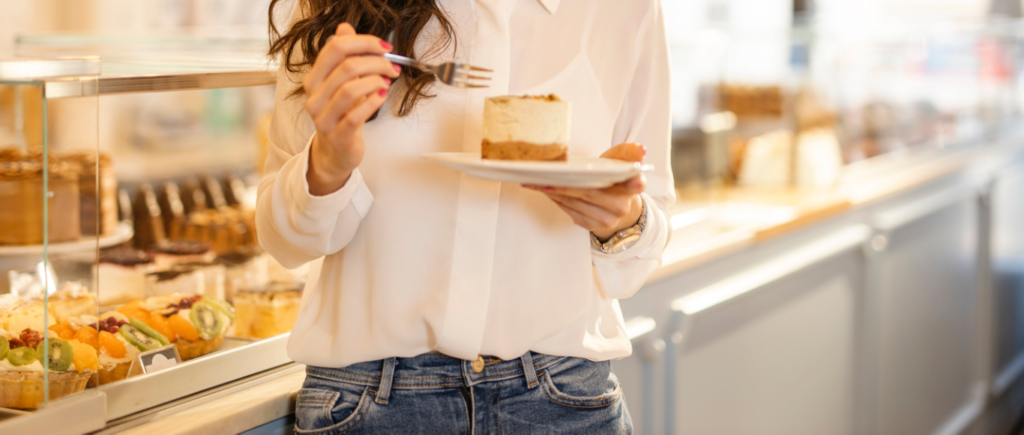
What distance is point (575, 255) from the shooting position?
45.0 inches

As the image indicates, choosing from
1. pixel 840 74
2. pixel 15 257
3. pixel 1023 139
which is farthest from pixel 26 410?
pixel 1023 139

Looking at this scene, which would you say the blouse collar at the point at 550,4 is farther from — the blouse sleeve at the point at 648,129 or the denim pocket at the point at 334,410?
the denim pocket at the point at 334,410

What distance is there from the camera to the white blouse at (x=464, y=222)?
105 centimetres

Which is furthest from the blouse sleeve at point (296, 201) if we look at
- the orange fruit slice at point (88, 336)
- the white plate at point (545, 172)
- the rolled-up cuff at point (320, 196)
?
the orange fruit slice at point (88, 336)

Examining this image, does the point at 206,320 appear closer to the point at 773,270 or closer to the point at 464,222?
the point at 464,222

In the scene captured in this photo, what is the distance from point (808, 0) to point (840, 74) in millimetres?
2074

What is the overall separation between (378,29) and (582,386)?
0.55m

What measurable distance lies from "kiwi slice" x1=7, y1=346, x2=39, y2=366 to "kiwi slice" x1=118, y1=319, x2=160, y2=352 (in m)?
0.16

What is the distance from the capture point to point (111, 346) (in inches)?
46.1

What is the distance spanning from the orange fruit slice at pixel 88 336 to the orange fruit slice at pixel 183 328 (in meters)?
0.17

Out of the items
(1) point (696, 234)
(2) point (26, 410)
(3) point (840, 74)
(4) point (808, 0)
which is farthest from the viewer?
(4) point (808, 0)

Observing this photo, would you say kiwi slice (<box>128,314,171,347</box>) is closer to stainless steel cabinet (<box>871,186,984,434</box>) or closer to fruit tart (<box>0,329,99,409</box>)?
fruit tart (<box>0,329,99,409</box>)

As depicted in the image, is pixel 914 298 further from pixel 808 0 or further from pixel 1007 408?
pixel 808 0

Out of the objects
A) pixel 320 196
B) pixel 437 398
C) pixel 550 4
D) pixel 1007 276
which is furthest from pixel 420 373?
pixel 1007 276
